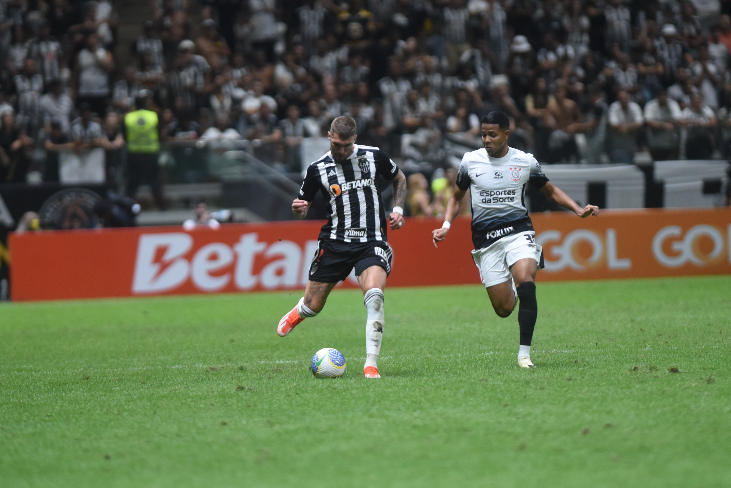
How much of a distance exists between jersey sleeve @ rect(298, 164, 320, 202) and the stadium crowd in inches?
334

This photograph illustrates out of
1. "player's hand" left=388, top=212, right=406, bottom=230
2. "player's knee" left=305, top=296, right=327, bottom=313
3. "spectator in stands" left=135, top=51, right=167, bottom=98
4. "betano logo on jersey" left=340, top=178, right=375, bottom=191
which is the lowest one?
"player's knee" left=305, top=296, right=327, bottom=313

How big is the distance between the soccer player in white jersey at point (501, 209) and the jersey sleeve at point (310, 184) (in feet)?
3.47

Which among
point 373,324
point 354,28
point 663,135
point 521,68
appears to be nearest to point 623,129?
point 663,135

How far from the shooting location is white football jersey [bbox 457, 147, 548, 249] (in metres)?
7.64

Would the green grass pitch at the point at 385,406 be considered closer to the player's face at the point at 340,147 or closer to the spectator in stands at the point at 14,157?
the player's face at the point at 340,147

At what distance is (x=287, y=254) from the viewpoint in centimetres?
1562

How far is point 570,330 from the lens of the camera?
966 cm

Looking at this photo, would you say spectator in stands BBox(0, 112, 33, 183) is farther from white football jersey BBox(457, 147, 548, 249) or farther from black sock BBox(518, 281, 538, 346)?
black sock BBox(518, 281, 538, 346)

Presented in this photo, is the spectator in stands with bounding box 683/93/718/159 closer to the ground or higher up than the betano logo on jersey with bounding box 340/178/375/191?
higher up

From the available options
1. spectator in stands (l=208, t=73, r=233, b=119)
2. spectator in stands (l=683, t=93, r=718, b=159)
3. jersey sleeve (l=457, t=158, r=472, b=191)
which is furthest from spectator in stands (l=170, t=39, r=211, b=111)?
jersey sleeve (l=457, t=158, r=472, b=191)

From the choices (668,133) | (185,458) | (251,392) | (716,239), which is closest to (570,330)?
(251,392)

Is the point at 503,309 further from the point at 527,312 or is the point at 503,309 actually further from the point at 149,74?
the point at 149,74

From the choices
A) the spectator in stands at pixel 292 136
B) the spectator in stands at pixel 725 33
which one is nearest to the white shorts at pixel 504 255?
the spectator in stands at pixel 292 136

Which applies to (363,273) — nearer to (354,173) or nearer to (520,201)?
(354,173)
